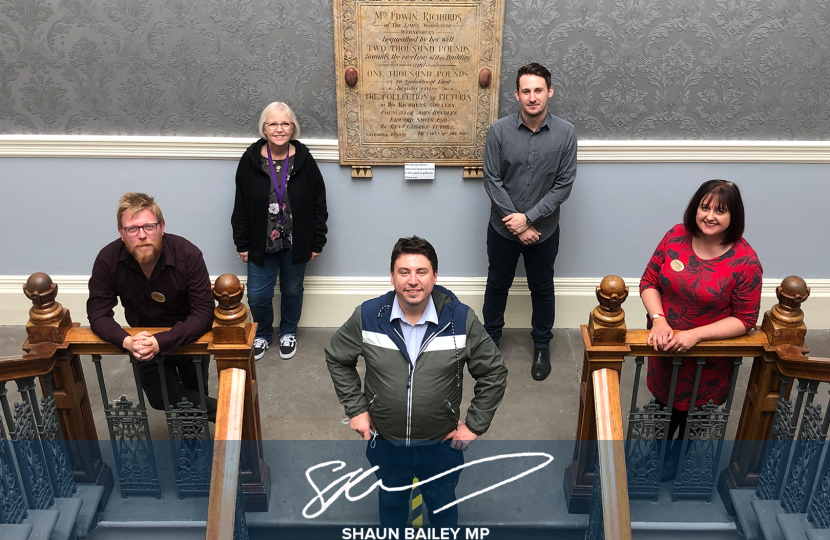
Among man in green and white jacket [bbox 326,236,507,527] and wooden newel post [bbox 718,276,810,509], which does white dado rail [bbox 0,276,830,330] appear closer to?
wooden newel post [bbox 718,276,810,509]

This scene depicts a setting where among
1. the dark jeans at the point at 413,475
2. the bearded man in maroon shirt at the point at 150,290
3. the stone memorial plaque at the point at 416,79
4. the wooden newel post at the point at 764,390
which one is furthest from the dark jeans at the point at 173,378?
the wooden newel post at the point at 764,390

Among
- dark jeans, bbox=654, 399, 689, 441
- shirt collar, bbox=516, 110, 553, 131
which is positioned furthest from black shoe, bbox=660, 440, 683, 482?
shirt collar, bbox=516, 110, 553, 131

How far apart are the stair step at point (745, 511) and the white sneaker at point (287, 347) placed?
242 cm

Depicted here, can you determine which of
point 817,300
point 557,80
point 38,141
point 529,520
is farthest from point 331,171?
point 817,300

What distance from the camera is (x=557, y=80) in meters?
3.90

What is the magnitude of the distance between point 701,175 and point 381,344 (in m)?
2.59

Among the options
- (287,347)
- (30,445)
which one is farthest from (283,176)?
(30,445)

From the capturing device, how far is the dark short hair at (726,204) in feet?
8.22

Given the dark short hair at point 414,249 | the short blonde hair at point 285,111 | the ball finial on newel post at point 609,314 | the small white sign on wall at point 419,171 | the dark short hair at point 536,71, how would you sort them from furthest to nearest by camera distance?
1. the small white sign on wall at point 419,171
2. the short blonde hair at point 285,111
3. the dark short hair at point 536,71
4. the ball finial on newel post at point 609,314
5. the dark short hair at point 414,249

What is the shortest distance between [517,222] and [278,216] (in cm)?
129

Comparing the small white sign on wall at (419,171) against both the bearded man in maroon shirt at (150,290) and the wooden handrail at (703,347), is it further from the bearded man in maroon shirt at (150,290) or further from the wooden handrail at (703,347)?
the wooden handrail at (703,347)

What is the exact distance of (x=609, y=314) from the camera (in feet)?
8.35

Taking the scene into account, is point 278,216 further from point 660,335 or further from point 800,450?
point 800,450

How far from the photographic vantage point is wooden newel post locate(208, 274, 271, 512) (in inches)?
100
